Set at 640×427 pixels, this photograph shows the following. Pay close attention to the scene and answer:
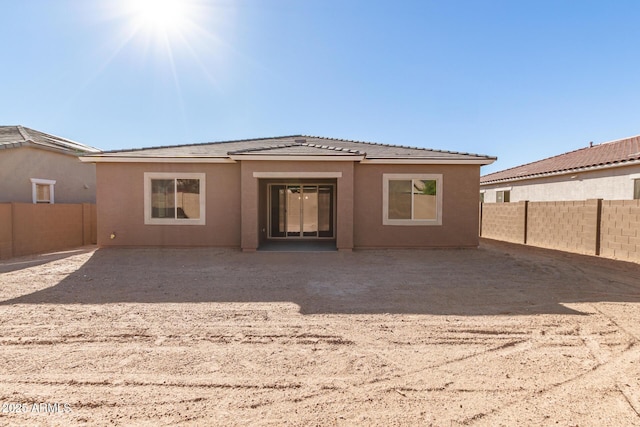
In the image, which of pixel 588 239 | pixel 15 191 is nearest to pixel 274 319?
pixel 588 239

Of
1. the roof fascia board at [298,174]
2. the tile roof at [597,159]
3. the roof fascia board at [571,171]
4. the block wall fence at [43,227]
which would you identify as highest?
the tile roof at [597,159]

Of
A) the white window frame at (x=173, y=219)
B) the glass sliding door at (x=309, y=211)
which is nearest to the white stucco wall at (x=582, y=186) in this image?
the glass sliding door at (x=309, y=211)

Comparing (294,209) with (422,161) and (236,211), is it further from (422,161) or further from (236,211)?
(422,161)

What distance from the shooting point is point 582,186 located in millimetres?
14438

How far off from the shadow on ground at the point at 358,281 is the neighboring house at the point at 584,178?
4813 mm

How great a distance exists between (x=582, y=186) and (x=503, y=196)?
235 inches

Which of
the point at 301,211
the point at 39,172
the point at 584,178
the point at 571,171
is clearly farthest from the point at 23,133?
the point at 584,178

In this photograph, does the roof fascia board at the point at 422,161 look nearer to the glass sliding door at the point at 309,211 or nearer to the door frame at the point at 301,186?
the door frame at the point at 301,186

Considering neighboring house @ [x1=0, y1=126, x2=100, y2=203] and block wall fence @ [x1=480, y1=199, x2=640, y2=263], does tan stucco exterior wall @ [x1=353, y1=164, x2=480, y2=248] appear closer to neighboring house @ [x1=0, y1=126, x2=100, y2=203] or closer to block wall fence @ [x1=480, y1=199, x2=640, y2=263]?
block wall fence @ [x1=480, y1=199, x2=640, y2=263]

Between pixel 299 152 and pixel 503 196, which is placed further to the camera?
pixel 503 196

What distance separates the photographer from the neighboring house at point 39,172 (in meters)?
13.3

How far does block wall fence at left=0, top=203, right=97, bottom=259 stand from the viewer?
1053cm

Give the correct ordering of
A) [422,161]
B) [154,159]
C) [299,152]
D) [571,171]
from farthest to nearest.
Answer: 1. [571,171]
2. [422,161]
3. [154,159]
4. [299,152]

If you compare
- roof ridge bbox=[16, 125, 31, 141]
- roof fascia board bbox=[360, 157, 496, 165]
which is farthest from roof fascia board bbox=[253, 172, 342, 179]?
roof ridge bbox=[16, 125, 31, 141]
